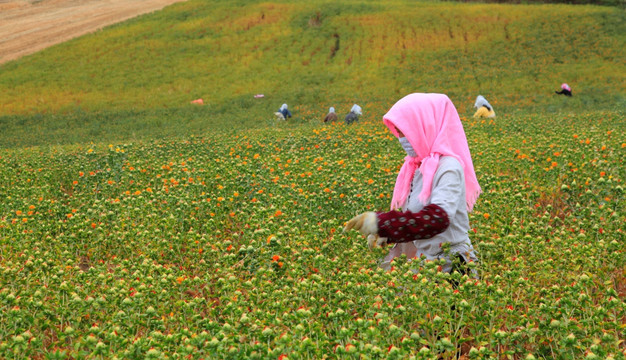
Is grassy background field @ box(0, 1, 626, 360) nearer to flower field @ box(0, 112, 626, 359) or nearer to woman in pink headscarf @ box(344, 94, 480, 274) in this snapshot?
flower field @ box(0, 112, 626, 359)

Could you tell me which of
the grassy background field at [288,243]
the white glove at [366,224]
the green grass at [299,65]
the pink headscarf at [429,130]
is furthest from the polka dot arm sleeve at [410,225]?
the green grass at [299,65]

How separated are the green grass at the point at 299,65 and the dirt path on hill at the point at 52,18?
263 centimetres

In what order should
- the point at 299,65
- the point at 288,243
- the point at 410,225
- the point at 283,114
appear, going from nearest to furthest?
the point at 410,225 → the point at 288,243 → the point at 283,114 → the point at 299,65

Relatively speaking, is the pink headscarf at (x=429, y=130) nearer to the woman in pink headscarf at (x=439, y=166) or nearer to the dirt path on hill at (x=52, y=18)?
the woman in pink headscarf at (x=439, y=166)

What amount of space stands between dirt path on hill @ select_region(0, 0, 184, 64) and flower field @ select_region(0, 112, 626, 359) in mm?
35235

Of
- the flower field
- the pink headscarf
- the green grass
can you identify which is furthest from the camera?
the green grass

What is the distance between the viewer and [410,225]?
3074 millimetres

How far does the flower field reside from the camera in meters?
2.58

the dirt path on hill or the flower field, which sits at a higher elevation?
the flower field

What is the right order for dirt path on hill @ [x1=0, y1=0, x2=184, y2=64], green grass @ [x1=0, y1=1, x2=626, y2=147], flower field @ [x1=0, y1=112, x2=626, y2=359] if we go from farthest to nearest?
dirt path on hill @ [x1=0, y1=0, x2=184, y2=64]
green grass @ [x1=0, y1=1, x2=626, y2=147]
flower field @ [x1=0, y1=112, x2=626, y2=359]

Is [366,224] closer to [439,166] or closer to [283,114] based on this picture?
[439,166]

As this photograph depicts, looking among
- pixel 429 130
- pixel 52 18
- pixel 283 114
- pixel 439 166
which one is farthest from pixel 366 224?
pixel 52 18

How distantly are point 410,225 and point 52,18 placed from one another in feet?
160

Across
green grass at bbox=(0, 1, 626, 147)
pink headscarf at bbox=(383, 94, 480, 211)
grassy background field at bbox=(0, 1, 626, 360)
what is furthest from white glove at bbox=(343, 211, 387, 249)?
green grass at bbox=(0, 1, 626, 147)
